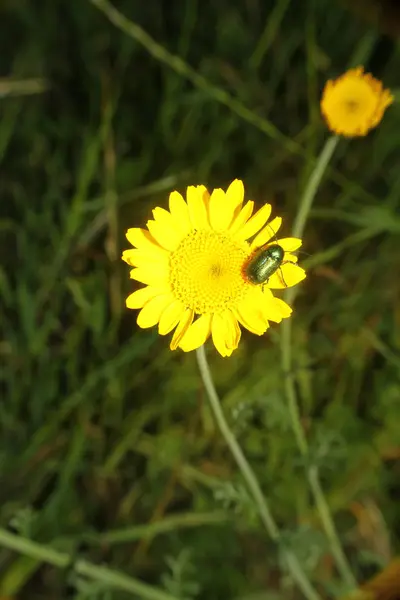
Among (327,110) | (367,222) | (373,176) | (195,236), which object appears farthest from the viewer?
Result: (373,176)

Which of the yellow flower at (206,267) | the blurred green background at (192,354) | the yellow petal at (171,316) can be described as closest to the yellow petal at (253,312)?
the yellow flower at (206,267)

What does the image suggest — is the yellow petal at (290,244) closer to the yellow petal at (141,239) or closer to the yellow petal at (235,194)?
the yellow petal at (235,194)

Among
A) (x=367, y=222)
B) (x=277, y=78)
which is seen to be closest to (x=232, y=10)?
(x=277, y=78)

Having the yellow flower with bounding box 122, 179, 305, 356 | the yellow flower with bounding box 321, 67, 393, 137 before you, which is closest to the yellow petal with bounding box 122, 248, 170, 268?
the yellow flower with bounding box 122, 179, 305, 356

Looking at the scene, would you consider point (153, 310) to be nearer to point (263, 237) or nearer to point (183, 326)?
point (183, 326)

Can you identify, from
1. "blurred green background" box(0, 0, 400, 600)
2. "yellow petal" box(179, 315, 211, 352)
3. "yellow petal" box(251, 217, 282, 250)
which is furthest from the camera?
"blurred green background" box(0, 0, 400, 600)

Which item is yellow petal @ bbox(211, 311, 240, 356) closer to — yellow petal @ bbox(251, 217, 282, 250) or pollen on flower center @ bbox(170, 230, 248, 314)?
pollen on flower center @ bbox(170, 230, 248, 314)

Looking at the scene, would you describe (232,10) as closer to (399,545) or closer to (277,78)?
(277,78)
